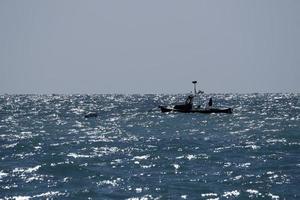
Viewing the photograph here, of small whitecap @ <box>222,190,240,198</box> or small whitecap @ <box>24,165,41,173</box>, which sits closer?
small whitecap @ <box>222,190,240,198</box>

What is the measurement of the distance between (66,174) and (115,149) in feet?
39.7

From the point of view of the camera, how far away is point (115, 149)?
144 feet

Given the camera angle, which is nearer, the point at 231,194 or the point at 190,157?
the point at 231,194

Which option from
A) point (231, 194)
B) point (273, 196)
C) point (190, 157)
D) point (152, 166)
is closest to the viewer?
point (273, 196)

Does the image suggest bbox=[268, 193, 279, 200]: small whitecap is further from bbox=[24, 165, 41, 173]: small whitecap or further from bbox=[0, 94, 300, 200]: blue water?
bbox=[24, 165, 41, 173]: small whitecap

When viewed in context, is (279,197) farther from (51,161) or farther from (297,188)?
(51,161)

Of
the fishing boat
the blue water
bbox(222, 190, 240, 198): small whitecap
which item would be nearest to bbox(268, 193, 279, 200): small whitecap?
the blue water

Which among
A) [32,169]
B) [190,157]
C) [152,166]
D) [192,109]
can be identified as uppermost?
[32,169]

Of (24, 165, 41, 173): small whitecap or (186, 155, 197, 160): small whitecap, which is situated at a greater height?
(24, 165, 41, 173): small whitecap

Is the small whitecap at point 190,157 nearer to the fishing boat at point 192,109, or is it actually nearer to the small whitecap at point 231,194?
the small whitecap at point 231,194

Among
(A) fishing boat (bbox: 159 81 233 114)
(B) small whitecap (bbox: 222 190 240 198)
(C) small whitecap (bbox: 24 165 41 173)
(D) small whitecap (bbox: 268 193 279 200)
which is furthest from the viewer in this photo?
(A) fishing boat (bbox: 159 81 233 114)

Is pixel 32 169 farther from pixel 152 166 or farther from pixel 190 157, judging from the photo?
pixel 190 157

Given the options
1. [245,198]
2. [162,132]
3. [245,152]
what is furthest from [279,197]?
[162,132]

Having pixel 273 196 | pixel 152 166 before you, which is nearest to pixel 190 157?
pixel 152 166
